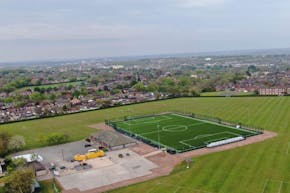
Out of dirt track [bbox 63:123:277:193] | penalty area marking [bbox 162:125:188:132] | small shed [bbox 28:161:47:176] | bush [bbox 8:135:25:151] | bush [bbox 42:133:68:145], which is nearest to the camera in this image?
dirt track [bbox 63:123:277:193]

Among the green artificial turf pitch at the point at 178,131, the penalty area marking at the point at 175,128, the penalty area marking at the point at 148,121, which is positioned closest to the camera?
the green artificial turf pitch at the point at 178,131

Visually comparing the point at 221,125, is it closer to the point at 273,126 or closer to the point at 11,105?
the point at 273,126

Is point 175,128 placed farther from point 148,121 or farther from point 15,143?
point 15,143

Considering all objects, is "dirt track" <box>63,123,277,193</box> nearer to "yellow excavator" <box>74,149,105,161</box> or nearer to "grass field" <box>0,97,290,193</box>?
"grass field" <box>0,97,290,193</box>

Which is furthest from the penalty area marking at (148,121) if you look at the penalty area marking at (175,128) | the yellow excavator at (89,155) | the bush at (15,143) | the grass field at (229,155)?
the bush at (15,143)

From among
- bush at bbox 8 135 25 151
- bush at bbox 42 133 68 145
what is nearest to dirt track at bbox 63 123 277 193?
bush at bbox 42 133 68 145

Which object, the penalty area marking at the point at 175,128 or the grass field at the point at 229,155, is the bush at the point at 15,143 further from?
the penalty area marking at the point at 175,128
